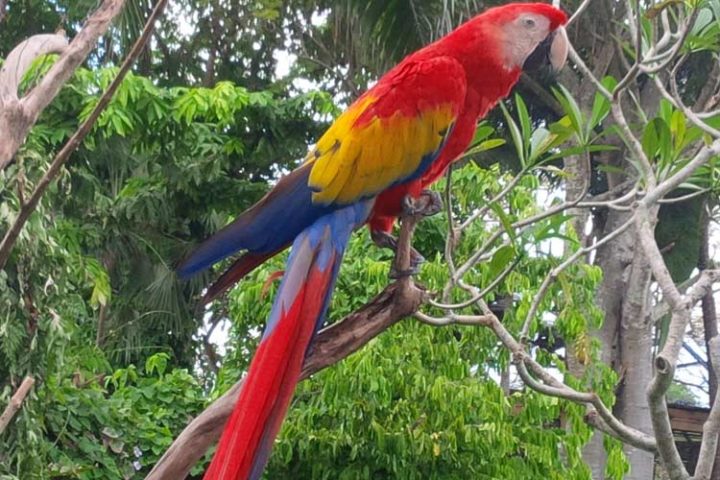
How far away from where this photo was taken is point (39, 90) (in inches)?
61.5

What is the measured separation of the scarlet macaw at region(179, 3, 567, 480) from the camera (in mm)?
1033

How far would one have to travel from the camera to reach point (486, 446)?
2.70 m

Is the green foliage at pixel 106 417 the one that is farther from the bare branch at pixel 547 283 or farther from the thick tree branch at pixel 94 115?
the bare branch at pixel 547 283

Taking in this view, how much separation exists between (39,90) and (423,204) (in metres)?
0.65

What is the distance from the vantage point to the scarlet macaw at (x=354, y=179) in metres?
1.03

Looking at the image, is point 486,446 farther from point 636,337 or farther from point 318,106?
point 636,337

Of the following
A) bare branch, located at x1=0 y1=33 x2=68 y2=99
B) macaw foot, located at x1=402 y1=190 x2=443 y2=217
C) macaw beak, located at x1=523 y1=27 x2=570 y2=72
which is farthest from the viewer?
bare branch, located at x1=0 y1=33 x2=68 y2=99

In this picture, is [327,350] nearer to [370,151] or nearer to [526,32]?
[370,151]

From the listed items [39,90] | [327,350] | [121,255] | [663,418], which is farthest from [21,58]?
[121,255]

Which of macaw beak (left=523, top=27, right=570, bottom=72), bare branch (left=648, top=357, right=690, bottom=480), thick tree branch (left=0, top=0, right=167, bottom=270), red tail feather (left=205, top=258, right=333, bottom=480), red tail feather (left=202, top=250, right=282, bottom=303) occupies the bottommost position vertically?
red tail feather (left=205, top=258, right=333, bottom=480)

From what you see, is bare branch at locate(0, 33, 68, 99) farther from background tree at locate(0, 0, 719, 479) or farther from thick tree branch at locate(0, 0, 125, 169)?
background tree at locate(0, 0, 719, 479)

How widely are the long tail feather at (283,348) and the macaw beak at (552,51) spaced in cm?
39

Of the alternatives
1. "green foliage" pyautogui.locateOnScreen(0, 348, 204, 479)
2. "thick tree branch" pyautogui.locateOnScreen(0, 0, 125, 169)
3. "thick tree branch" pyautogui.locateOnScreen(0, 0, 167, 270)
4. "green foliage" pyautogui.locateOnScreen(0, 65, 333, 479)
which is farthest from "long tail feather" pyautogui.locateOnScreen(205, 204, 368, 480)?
"green foliage" pyautogui.locateOnScreen(0, 348, 204, 479)

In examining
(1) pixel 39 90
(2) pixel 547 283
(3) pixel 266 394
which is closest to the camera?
(3) pixel 266 394
